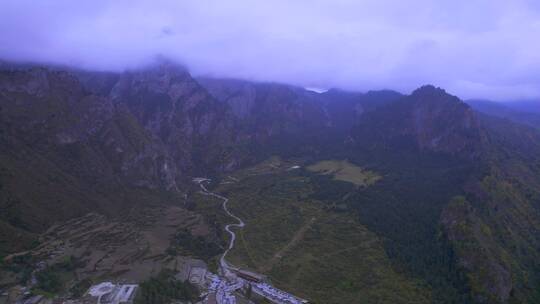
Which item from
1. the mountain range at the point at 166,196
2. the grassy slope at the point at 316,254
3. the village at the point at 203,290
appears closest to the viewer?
the village at the point at 203,290

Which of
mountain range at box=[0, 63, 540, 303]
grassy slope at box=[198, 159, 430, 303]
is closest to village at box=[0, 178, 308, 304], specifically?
grassy slope at box=[198, 159, 430, 303]

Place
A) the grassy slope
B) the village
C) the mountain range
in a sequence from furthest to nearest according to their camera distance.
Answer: the mountain range, the grassy slope, the village

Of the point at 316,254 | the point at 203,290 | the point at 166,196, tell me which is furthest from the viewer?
the point at 166,196

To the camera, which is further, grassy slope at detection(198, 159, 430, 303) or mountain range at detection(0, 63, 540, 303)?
mountain range at detection(0, 63, 540, 303)

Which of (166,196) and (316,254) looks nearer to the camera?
(316,254)

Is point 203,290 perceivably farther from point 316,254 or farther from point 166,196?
point 166,196

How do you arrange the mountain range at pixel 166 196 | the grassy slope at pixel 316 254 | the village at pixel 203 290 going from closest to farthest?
the village at pixel 203 290, the grassy slope at pixel 316 254, the mountain range at pixel 166 196

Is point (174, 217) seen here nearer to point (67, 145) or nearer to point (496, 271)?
point (67, 145)

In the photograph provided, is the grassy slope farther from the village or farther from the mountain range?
the mountain range

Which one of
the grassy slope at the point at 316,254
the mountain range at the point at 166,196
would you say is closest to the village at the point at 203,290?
the grassy slope at the point at 316,254

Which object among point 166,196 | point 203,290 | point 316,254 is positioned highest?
point 316,254

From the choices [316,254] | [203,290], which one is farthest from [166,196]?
[203,290]

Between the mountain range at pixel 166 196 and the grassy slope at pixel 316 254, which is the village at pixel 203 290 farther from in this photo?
the mountain range at pixel 166 196
